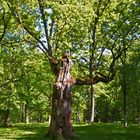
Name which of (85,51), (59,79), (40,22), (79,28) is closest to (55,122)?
(59,79)

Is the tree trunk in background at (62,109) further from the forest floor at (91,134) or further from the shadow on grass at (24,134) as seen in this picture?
the shadow on grass at (24,134)

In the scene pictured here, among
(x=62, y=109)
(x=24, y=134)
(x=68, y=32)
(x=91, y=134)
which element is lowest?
(x=24, y=134)

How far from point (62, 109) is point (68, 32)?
48.1 feet

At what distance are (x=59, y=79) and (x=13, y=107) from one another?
26029 millimetres

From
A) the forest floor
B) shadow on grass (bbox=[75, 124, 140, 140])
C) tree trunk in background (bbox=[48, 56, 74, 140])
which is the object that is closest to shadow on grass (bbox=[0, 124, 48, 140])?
the forest floor

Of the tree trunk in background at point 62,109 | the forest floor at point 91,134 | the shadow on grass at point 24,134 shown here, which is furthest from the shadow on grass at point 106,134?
the shadow on grass at point 24,134

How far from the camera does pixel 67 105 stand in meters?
23.2

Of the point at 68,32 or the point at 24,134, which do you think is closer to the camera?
the point at 24,134

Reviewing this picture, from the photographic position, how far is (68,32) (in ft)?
119

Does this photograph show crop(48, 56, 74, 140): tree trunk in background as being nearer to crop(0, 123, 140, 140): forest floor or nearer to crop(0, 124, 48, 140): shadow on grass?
crop(0, 123, 140, 140): forest floor

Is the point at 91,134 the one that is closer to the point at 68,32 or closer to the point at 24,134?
the point at 24,134

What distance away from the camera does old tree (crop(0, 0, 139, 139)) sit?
2322 centimetres

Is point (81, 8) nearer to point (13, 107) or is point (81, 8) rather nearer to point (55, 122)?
point (55, 122)

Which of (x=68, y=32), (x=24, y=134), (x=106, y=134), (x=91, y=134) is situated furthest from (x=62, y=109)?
(x=68, y=32)
